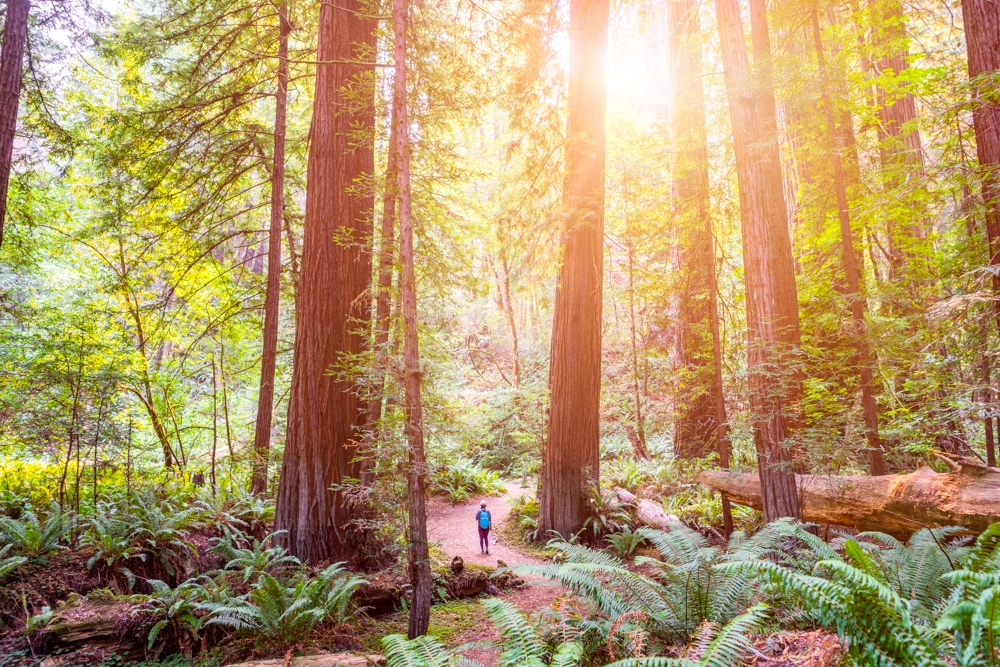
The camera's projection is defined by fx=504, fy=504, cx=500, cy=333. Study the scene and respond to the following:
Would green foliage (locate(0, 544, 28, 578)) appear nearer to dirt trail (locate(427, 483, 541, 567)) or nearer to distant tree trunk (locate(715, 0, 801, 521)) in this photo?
dirt trail (locate(427, 483, 541, 567))

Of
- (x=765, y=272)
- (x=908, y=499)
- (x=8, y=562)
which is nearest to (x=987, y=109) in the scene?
(x=765, y=272)

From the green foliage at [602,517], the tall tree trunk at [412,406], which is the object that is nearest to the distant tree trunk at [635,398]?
the green foliage at [602,517]

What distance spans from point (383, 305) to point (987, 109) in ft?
23.7

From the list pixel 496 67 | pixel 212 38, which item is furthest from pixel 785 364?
pixel 212 38

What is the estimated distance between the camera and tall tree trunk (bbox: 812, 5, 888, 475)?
5773mm

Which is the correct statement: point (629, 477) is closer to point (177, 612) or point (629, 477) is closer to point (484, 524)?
point (484, 524)

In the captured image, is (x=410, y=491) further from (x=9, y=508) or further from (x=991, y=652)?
(x=9, y=508)

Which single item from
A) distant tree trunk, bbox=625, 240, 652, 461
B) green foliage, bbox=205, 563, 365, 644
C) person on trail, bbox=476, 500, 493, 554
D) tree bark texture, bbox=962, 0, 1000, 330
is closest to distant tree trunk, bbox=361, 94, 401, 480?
green foliage, bbox=205, 563, 365, 644

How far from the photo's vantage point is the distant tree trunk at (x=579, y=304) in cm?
812

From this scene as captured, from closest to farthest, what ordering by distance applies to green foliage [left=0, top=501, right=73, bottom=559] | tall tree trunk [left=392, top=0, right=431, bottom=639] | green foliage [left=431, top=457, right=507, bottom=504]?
tall tree trunk [left=392, top=0, right=431, bottom=639] < green foliage [left=0, top=501, right=73, bottom=559] < green foliage [left=431, top=457, right=507, bottom=504]

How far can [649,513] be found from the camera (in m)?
8.34

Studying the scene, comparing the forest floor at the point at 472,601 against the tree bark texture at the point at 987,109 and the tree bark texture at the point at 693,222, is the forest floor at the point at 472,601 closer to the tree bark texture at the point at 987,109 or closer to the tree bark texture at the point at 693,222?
the tree bark texture at the point at 693,222

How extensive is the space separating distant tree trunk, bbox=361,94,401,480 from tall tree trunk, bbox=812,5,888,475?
5.05 metres

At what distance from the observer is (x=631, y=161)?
10758mm
